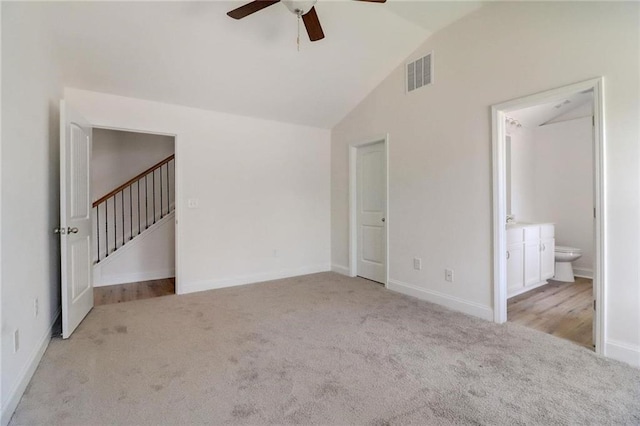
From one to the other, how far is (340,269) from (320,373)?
9.58 ft

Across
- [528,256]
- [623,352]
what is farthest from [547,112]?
[623,352]

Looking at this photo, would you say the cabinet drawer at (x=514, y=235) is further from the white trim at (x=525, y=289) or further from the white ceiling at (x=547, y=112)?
the white ceiling at (x=547, y=112)

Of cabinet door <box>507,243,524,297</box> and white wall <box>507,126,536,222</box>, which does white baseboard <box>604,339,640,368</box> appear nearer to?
cabinet door <box>507,243,524,297</box>

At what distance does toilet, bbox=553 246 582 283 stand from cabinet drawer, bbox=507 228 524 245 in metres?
1.16

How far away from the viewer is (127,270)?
4488mm

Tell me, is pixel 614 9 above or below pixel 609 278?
above

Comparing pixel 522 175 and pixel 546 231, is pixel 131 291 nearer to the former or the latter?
pixel 546 231

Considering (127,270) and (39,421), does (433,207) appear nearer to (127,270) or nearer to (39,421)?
(39,421)

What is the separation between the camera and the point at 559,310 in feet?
10.3

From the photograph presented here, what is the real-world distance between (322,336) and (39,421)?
176cm

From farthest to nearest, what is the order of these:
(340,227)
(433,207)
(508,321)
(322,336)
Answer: (340,227) → (433,207) → (508,321) → (322,336)

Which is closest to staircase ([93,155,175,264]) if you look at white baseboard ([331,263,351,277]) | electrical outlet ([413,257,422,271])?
white baseboard ([331,263,351,277])

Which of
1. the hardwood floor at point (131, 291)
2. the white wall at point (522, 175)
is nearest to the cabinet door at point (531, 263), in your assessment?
the white wall at point (522, 175)

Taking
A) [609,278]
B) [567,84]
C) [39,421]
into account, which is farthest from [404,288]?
[39,421]
